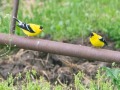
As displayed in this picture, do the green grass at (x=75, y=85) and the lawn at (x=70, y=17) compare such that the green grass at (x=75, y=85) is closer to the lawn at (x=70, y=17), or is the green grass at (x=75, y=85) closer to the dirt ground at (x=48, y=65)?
the dirt ground at (x=48, y=65)

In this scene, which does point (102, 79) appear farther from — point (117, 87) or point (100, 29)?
point (100, 29)

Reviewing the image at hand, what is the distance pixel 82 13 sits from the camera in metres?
7.54

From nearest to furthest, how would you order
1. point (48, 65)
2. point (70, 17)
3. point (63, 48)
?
point (63, 48), point (48, 65), point (70, 17)

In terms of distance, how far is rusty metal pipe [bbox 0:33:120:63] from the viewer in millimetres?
5395

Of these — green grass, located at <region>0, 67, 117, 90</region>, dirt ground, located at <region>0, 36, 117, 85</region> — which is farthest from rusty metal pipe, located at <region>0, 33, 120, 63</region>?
dirt ground, located at <region>0, 36, 117, 85</region>

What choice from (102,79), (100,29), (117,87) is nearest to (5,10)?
(100,29)

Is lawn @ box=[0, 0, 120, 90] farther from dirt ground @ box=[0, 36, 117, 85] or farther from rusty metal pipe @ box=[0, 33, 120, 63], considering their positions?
rusty metal pipe @ box=[0, 33, 120, 63]

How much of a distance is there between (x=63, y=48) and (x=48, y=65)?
636 millimetres

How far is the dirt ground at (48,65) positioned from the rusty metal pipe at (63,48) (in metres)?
0.35

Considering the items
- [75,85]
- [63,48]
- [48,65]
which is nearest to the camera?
[75,85]

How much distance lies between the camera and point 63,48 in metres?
5.51

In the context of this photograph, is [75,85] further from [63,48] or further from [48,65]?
[48,65]

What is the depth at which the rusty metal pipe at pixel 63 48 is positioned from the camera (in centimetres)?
539

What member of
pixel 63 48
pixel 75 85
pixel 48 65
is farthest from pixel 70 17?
pixel 75 85
